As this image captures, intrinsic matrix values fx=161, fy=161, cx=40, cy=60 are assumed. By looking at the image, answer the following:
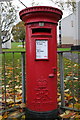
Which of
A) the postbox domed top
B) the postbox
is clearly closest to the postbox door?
the postbox

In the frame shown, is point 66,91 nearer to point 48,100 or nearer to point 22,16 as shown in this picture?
point 48,100

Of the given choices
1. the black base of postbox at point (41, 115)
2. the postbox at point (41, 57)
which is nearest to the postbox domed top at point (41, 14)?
the postbox at point (41, 57)

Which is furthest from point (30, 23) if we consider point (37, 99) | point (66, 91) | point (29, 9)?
point (66, 91)

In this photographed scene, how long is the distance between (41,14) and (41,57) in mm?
547

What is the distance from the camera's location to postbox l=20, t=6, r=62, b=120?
81.0 inches

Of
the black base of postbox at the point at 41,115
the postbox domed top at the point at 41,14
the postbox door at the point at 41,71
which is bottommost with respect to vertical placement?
the black base of postbox at the point at 41,115

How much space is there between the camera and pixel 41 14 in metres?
2.04

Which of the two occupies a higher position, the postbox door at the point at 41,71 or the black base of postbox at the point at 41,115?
the postbox door at the point at 41,71

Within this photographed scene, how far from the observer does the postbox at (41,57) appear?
6.75 feet

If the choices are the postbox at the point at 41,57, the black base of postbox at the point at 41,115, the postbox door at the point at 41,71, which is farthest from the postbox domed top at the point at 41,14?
the black base of postbox at the point at 41,115

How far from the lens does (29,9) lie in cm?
205

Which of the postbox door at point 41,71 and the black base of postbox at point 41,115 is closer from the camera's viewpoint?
the postbox door at point 41,71

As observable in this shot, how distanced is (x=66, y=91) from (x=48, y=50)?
151 cm

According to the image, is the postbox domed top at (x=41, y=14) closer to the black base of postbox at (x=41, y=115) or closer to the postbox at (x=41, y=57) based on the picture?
the postbox at (x=41, y=57)
